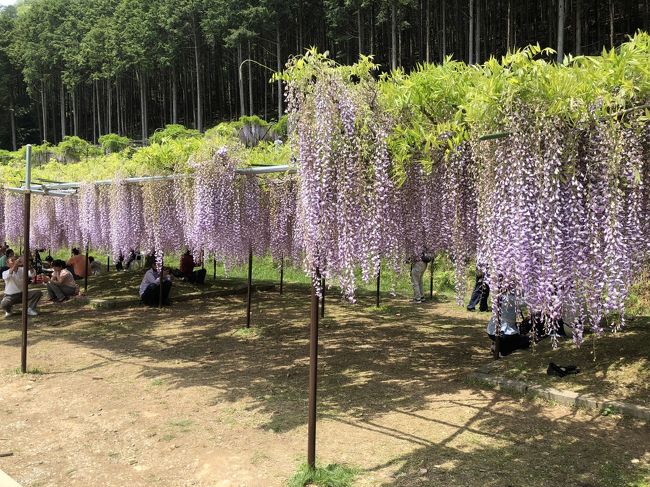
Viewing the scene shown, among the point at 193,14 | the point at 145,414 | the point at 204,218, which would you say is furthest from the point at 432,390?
the point at 193,14

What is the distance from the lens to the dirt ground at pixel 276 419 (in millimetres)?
3811

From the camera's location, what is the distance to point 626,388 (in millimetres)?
5027

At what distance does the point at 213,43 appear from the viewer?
117 feet

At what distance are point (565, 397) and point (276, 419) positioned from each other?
8.81 ft

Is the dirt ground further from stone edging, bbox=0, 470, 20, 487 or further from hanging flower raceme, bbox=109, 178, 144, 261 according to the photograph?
hanging flower raceme, bbox=109, 178, 144, 261

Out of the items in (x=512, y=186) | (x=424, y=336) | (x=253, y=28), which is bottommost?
(x=424, y=336)

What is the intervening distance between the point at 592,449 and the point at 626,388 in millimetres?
1295

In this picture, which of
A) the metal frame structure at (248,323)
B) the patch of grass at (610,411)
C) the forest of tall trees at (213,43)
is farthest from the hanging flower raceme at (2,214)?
the forest of tall trees at (213,43)

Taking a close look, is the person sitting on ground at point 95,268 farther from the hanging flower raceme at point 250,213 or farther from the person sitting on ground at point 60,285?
the hanging flower raceme at point 250,213

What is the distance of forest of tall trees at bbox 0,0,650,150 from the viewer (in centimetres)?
2480

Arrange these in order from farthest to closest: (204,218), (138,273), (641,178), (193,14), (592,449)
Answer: (193,14), (138,273), (204,218), (592,449), (641,178)

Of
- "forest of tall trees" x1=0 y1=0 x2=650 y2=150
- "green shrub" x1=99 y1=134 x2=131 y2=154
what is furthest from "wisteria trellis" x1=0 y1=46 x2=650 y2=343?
"green shrub" x1=99 y1=134 x2=131 y2=154

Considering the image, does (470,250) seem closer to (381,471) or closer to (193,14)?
(381,471)

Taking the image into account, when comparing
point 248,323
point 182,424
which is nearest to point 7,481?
point 182,424
